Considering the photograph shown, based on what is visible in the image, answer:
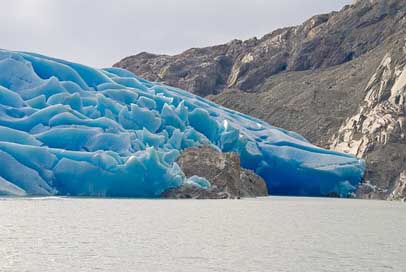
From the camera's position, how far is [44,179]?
2850 cm

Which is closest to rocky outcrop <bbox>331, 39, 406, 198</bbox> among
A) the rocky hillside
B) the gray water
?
the rocky hillside

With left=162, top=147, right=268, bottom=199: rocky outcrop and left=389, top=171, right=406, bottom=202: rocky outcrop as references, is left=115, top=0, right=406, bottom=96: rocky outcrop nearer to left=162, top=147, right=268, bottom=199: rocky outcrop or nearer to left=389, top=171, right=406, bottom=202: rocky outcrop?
left=389, top=171, right=406, bottom=202: rocky outcrop

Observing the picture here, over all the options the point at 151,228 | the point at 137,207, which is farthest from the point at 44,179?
the point at 151,228

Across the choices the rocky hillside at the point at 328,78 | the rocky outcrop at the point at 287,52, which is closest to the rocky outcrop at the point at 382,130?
the rocky hillside at the point at 328,78

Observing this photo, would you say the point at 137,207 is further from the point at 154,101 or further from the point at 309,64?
the point at 309,64

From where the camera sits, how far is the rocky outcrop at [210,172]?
105ft

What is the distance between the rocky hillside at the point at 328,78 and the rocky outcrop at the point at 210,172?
1227 centimetres

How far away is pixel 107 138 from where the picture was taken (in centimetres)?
3102

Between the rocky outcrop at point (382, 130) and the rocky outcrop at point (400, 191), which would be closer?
the rocky outcrop at point (400, 191)

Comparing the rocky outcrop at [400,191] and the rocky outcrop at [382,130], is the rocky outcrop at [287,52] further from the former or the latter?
the rocky outcrop at [400,191]

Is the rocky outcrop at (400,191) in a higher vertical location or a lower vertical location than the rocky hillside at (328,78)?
lower

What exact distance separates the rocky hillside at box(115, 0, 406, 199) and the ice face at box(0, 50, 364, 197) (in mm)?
6008

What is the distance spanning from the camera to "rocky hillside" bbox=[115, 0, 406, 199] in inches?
1879

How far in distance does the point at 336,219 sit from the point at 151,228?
301 inches
